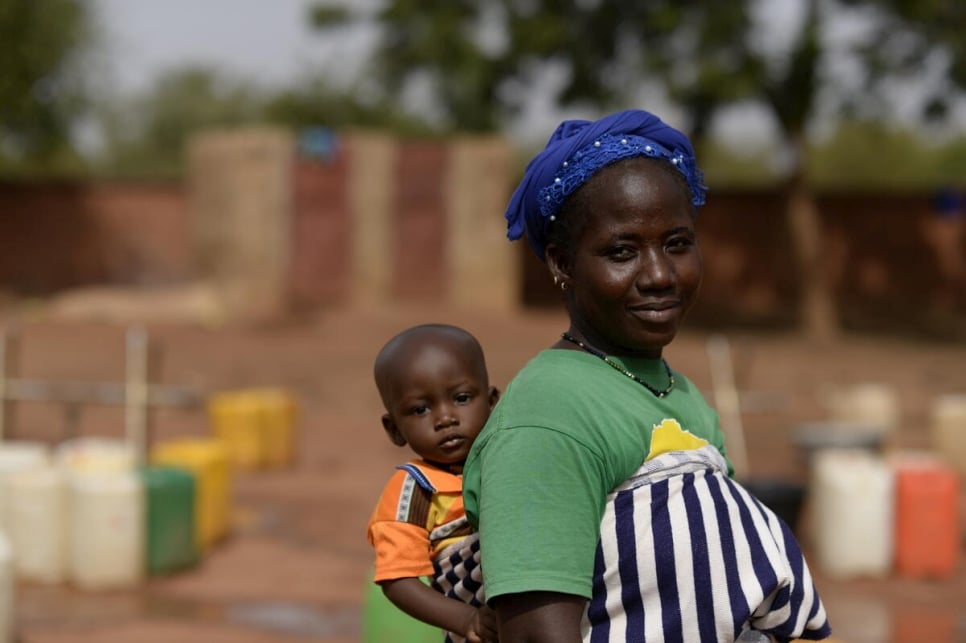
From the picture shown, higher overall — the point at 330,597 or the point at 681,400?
the point at 681,400

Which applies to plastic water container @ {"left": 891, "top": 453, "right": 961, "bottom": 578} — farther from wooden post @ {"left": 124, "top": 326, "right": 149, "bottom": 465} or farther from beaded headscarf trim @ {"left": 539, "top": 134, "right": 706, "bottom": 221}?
beaded headscarf trim @ {"left": 539, "top": 134, "right": 706, "bottom": 221}

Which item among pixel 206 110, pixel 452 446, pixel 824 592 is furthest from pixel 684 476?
pixel 206 110

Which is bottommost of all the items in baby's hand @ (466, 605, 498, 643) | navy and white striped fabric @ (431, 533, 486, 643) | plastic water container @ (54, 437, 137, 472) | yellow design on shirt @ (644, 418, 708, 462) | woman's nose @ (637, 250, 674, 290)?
plastic water container @ (54, 437, 137, 472)

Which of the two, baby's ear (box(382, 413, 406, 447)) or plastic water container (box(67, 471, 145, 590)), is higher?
baby's ear (box(382, 413, 406, 447))

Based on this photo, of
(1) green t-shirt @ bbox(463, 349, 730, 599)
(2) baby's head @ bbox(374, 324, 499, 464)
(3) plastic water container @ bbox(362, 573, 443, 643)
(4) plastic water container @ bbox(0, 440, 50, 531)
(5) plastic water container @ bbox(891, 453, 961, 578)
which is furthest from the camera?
(5) plastic water container @ bbox(891, 453, 961, 578)

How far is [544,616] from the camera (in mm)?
1544

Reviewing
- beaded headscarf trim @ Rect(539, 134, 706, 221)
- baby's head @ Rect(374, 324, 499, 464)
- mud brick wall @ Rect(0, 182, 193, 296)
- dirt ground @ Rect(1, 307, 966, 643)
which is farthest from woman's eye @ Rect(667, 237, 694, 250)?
mud brick wall @ Rect(0, 182, 193, 296)

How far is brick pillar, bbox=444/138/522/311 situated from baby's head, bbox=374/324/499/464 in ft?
53.0

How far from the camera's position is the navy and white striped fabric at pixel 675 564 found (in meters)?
1.62

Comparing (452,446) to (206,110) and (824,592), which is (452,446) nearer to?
(824,592)

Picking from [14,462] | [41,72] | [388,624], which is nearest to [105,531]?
[14,462]

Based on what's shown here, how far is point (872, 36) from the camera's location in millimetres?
18312

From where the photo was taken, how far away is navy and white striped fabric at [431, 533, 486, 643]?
181cm

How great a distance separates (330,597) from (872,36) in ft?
46.6
